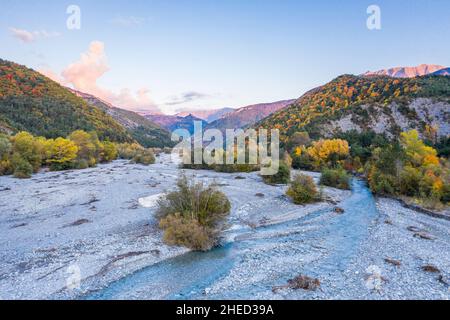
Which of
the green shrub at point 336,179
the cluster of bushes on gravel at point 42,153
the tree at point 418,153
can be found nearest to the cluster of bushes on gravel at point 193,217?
the green shrub at point 336,179

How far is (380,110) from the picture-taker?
71.1 meters

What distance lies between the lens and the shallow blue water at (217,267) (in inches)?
381

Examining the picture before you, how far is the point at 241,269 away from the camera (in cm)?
1151

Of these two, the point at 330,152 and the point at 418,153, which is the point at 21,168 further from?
the point at 418,153

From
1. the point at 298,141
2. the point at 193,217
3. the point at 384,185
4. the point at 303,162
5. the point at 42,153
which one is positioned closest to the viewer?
the point at 193,217

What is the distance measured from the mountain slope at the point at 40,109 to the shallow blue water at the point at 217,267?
62.5 m

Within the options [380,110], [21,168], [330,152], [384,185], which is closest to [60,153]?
[21,168]

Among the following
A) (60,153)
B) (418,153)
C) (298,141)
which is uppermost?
(298,141)

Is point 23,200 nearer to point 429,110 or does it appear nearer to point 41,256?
point 41,256

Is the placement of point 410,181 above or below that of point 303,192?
above

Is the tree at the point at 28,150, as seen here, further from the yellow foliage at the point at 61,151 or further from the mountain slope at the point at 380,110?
the mountain slope at the point at 380,110

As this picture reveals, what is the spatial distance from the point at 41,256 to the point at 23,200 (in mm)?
13786

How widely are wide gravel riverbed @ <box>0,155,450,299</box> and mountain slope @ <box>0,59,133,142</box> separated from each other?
5478 centimetres

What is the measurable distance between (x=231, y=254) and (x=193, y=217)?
2.62 meters
